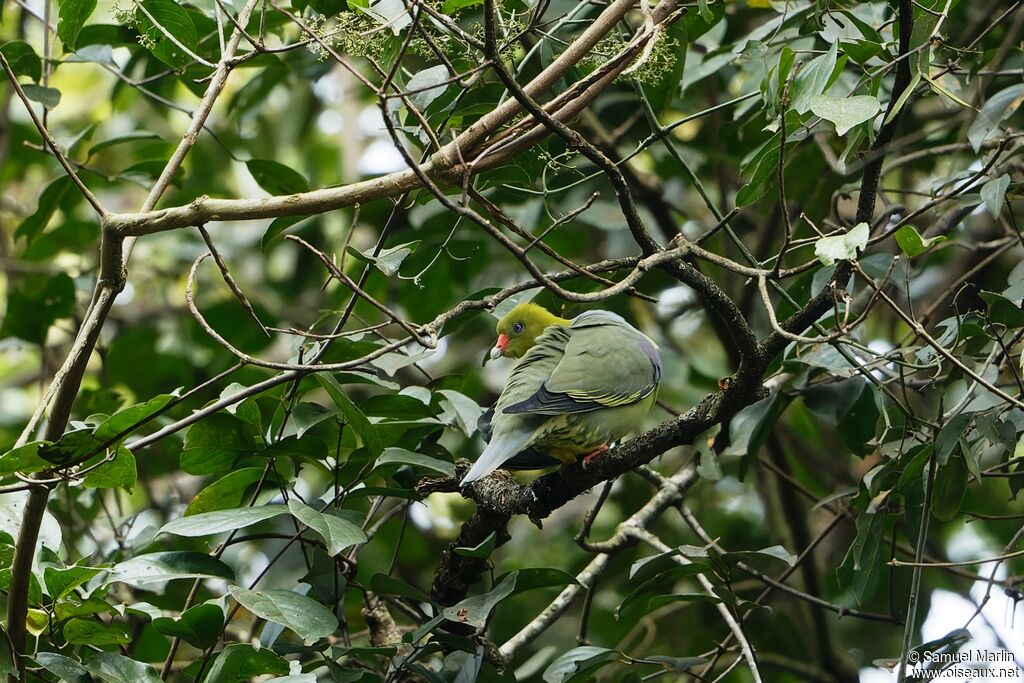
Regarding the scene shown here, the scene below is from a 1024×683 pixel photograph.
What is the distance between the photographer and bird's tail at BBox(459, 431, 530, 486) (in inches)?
78.6

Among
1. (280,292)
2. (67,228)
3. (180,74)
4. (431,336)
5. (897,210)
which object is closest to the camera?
(431,336)

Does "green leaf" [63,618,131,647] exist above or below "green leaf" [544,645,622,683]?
above

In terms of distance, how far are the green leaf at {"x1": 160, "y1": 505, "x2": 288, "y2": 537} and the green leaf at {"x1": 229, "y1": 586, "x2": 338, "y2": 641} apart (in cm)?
13

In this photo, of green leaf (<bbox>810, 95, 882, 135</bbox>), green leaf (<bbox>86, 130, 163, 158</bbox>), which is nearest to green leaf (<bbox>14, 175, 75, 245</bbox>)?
green leaf (<bbox>86, 130, 163, 158</bbox>)

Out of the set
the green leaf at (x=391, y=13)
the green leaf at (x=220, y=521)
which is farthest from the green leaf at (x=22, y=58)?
the green leaf at (x=220, y=521)

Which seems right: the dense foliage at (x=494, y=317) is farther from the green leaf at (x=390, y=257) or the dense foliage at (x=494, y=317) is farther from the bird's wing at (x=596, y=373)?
the bird's wing at (x=596, y=373)

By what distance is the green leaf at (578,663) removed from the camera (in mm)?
2115

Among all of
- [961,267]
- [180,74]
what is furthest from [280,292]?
[961,267]

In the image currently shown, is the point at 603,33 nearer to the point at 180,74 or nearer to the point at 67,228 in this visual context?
the point at 180,74

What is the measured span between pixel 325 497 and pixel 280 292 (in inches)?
102

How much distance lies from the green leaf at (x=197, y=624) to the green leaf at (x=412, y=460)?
1.44 feet

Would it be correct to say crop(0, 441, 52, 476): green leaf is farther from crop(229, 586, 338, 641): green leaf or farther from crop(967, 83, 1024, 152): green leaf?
crop(967, 83, 1024, 152): green leaf

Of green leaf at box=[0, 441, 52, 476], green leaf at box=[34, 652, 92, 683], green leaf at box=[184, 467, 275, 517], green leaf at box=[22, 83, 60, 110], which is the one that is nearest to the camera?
green leaf at box=[0, 441, 52, 476]

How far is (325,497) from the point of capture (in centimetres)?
231
